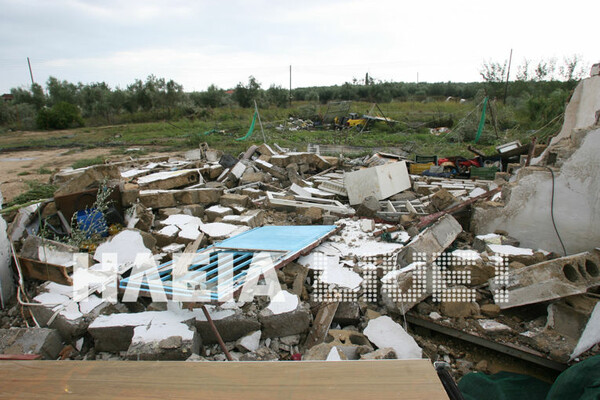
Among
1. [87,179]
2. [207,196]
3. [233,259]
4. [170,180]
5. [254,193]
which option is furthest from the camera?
[170,180]

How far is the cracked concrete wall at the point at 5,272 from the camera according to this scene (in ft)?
11.4

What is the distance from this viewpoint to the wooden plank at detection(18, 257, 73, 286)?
3453 mm

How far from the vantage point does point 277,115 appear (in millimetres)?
22734

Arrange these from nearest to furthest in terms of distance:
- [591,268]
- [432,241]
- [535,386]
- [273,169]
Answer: [535,386]
[591,268]
[432,241]
[273,169]

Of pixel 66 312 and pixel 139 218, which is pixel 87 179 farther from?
pixel 66 312

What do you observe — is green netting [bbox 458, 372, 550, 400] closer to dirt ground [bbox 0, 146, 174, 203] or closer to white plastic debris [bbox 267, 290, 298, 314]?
white plastic debris [bbox 267, 290, 298, 314]

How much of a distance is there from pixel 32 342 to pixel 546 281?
14.2 feet

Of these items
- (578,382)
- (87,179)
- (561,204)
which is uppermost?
(87,179)

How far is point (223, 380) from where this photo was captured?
42.3 inches

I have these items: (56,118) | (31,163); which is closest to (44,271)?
(31,163)

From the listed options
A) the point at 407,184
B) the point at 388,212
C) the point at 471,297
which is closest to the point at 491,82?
the point at 407,184

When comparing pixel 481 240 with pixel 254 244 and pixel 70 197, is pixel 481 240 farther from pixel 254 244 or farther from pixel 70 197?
pixel 70 197

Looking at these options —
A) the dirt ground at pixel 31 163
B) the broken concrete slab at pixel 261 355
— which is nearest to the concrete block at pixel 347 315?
the broken concrete slab at pixel 261 355

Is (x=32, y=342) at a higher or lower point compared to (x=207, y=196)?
lower
